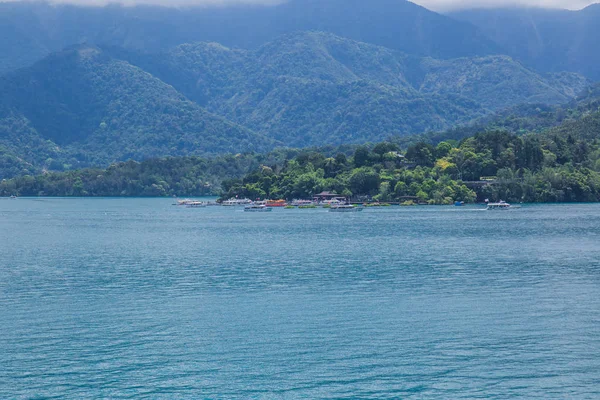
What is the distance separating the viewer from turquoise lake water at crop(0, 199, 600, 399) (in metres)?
25.0

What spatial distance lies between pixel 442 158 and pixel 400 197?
50.2 ft

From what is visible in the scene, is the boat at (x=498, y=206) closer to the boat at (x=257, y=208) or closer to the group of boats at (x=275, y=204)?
the group of boats at (x=275, y=204)

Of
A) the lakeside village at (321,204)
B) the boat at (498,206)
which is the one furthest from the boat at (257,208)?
the boat at (498,206)

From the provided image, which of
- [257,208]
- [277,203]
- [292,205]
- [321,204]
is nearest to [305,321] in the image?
[257,208]

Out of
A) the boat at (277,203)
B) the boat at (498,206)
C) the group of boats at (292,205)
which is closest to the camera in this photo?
the boat at (498,206)

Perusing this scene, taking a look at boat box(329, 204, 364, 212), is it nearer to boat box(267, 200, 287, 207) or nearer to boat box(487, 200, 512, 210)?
boat box(267, 200, 287, 207)

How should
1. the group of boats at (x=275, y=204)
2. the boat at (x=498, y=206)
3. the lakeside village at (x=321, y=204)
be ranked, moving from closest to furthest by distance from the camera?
the boat at (x=498, y=206)
the group of boats at (x=275, y=204)
the lakeside village at (x=321, y=204)

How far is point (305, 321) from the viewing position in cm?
3303

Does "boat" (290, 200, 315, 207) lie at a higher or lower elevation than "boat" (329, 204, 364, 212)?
higher

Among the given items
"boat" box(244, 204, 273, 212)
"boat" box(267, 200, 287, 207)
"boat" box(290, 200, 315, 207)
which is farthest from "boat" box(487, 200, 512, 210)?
"boat" box(267, 200, 287, 207)

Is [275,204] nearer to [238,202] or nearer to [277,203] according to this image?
[277,203]

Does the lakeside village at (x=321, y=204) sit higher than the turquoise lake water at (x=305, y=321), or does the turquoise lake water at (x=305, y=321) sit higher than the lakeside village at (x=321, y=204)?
the lakeside village at (x=321, y=204)

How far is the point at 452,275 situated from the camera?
44938mm

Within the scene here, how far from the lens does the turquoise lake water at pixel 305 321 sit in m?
25.0
